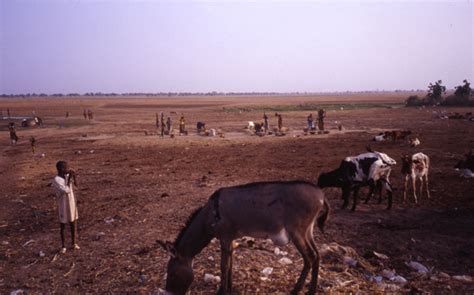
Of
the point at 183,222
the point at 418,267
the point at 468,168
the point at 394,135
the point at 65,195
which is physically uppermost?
the point at 65,195

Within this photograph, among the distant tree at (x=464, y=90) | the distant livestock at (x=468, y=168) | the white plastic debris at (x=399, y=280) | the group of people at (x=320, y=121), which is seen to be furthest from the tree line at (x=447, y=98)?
the white plastic debris at (x=399, y=280)

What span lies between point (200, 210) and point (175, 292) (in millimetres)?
1287

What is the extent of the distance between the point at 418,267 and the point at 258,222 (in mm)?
3673

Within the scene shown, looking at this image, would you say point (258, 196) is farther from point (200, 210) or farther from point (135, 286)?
point (135, 286)

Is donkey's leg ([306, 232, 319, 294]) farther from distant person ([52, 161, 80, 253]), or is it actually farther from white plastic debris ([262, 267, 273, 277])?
distant person ([52, 161, 80, 253])

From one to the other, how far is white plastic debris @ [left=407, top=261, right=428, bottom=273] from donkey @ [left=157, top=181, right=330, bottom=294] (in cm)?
264

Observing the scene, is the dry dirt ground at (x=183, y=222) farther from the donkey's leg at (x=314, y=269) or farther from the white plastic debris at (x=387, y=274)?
the donkey's leg at (x=314, y=269)

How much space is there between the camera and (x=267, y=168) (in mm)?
18500

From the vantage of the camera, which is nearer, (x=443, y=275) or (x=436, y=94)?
(x=443, y=275)

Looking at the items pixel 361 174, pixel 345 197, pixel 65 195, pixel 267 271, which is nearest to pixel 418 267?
pixel 267 271

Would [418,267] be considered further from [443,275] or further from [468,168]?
[468,168]

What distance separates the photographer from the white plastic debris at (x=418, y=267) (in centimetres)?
758

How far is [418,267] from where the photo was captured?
25.2 feet

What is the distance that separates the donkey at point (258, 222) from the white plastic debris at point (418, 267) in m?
2.64
